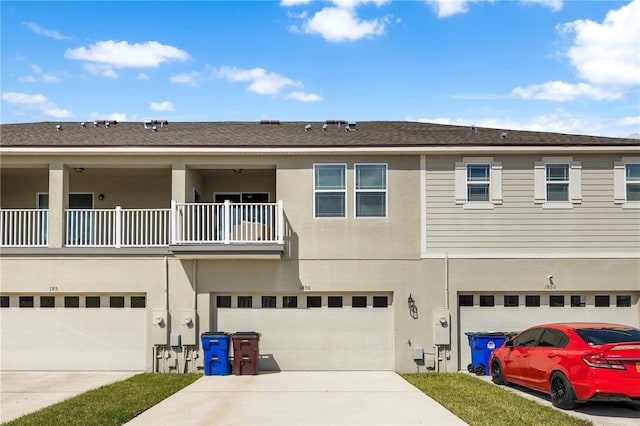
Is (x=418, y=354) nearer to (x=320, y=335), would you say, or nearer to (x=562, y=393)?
(x=320, y=335)

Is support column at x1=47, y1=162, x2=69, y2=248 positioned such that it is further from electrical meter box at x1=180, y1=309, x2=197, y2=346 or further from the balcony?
electrical meter box at x1=180, y1=309, x2=197, y2=346

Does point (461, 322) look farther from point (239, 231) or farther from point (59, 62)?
point (59, 62)

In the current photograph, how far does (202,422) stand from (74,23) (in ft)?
38.4

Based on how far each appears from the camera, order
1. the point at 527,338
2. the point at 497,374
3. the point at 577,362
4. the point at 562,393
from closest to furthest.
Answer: the point at 577,362, the point at 562,393, the point at 527,338, the point at 497,374

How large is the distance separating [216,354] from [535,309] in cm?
→ 792

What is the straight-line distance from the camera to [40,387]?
12664mm

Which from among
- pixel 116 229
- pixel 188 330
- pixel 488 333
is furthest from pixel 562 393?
pixel 116 229

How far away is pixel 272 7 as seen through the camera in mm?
15453

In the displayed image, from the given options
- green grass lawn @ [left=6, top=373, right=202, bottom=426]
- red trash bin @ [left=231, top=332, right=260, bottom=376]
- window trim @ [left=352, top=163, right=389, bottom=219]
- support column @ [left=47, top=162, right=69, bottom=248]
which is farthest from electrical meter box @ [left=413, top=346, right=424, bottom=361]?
support column @ [left=47, top=162, right=69, bottom=248]

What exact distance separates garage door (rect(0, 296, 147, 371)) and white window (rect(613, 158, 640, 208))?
12263mm

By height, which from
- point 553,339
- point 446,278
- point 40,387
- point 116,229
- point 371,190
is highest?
point 371,190

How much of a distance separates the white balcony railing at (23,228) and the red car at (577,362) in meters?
11.6

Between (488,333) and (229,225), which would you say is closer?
(488,333)

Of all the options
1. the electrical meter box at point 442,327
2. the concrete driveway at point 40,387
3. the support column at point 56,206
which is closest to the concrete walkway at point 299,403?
the electrical meter box at point 442,327
